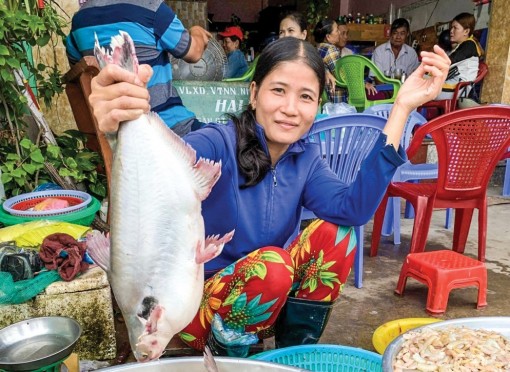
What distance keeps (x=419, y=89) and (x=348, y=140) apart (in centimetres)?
142

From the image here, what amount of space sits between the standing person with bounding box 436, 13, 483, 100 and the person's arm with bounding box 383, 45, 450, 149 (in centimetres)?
536

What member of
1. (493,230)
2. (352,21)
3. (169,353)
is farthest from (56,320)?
(352,21)

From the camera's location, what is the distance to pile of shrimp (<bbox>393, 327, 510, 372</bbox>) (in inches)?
66.8

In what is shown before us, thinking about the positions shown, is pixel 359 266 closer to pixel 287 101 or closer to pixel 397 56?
pixel 287 101

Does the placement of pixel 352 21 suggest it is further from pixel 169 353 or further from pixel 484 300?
pixel 169 353

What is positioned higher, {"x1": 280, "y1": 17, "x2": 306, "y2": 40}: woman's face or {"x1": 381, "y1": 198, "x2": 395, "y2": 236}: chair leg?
{"x1": 280, "y1": 17, "x2": 306, "y2": 40}: woman's face

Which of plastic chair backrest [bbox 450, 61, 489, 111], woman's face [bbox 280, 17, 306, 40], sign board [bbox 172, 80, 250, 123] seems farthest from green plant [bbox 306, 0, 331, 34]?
sign board [bbox 172, 80, 250, 123]

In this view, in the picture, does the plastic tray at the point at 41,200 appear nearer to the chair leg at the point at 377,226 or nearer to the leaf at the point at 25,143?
the leaf at the point at 25,143

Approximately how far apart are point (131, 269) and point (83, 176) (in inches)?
99.4

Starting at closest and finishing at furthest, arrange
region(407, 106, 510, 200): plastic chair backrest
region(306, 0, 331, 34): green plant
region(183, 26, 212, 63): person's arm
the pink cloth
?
the pink cloth, region(183, 26, 212, 63): person's arm, region(407, 106, 510, 200): plastic chair backrest, region(306, 0, 331, 34): green plant

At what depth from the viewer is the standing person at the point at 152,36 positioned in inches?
105

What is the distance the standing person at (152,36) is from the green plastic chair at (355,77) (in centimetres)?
354

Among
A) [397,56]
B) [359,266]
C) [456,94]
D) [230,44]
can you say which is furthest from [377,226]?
[397,56]

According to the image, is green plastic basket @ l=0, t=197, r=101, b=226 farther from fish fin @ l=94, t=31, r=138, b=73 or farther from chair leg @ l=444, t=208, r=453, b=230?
chair leg @ l=444, t=208, r=453, b=230
